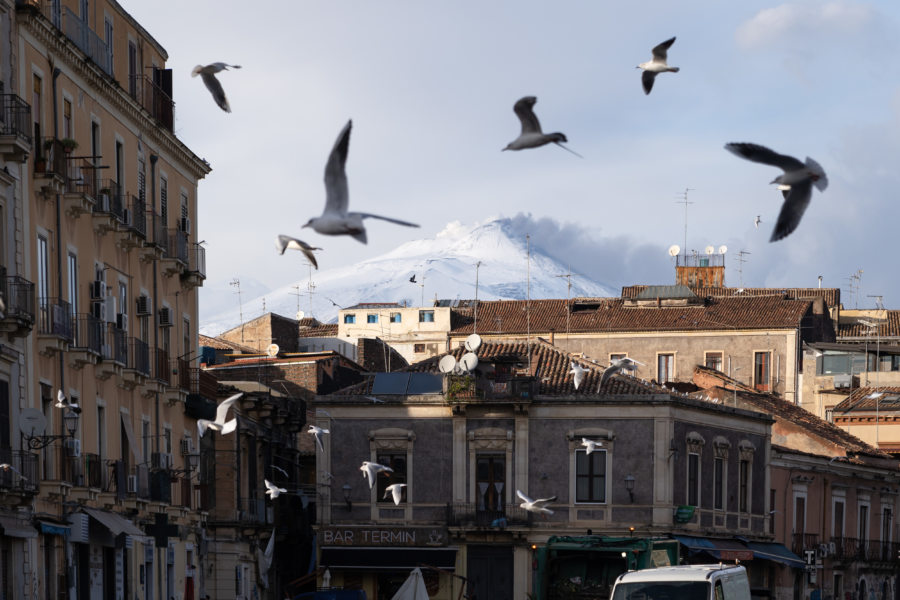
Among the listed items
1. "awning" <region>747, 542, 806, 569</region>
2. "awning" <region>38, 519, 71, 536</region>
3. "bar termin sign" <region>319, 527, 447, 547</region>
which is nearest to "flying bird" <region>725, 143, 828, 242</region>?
"awning" <region>38, 519, 71, 536</region>

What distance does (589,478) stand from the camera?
5978 cm

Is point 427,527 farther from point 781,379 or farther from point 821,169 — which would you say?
point 821,169

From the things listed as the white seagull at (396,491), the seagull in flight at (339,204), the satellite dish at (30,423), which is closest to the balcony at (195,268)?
the white seagull at (396,491)

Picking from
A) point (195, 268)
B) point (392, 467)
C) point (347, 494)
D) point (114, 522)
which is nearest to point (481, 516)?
point (392, 467)

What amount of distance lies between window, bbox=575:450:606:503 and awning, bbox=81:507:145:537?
63.3 feet

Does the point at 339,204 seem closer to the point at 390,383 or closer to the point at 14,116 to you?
the point at 14,116

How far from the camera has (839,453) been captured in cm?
7212

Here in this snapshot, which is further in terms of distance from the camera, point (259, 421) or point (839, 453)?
point (839, 453)

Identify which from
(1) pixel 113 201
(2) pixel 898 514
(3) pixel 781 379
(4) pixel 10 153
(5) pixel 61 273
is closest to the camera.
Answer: (4) pixel 10 153

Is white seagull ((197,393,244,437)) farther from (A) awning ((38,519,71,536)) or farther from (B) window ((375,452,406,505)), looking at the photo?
(B) window ((375,452,406,505))

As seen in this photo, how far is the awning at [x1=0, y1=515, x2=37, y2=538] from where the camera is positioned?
35.2 metres

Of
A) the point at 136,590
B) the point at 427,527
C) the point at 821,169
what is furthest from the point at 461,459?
the point at 821,169

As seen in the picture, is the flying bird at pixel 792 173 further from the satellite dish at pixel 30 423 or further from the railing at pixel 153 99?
the railing at pixel 153 99

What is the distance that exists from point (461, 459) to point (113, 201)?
19021mm
